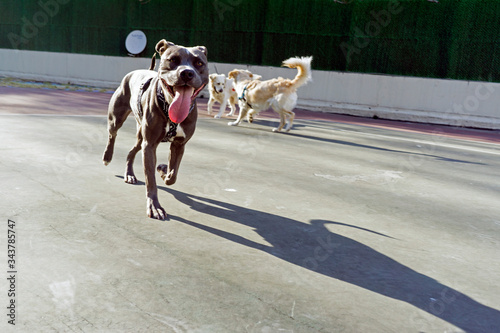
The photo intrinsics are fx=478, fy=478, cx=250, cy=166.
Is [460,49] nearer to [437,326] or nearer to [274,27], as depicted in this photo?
[274,27]

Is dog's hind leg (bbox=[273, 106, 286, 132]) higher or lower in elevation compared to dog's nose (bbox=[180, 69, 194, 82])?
lower

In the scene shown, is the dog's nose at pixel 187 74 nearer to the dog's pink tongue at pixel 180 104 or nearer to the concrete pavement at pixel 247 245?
the dog's pink tongue at pixel 180 104

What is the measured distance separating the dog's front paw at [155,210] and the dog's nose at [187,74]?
121 centimetres

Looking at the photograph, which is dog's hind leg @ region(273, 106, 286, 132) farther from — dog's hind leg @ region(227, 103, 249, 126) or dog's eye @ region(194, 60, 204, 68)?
dog's eye @ region(194, 60, 204, 68)

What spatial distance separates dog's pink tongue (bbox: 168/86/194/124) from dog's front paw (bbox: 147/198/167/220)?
2.68 ft

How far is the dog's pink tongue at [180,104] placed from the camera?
167 inches

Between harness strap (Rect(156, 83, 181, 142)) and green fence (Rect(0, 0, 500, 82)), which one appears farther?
green fence (Rect(0, 0, 500, 82))

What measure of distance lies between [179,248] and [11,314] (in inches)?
55.4

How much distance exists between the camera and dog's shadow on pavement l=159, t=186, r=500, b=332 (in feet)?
9.93

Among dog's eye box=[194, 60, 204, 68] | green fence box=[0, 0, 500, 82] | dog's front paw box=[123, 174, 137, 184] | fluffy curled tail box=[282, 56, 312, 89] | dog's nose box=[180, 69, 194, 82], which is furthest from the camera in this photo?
green fence box=[0, 0, 500, 82]

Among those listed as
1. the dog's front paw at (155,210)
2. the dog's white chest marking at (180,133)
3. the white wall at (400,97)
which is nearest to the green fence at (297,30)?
the white wall at (400,97)

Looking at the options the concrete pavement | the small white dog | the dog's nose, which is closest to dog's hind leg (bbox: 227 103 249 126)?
the small white dog

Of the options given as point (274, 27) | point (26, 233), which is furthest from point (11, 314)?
point (274, 27)

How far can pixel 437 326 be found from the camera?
2.81 m
